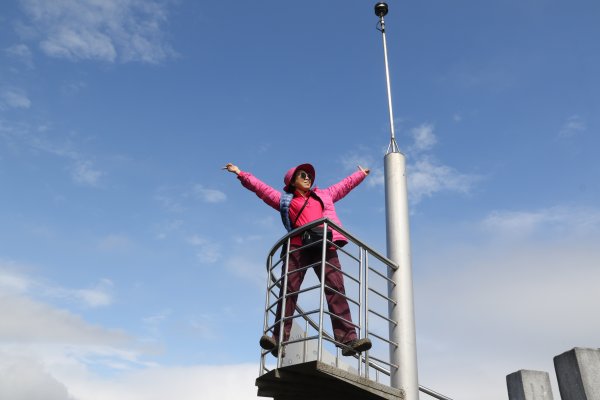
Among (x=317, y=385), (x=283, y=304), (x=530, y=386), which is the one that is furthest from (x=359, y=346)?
(x=530, y=386)

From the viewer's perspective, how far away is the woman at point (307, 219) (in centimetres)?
480

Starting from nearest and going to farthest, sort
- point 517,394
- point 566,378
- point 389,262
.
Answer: point 566,378
point 517,394
point 389,262

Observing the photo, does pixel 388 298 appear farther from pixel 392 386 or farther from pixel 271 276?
pixel 271 276

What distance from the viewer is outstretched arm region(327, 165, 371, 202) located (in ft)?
20.7

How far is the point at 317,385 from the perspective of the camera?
4609 mm

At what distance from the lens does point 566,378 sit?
3852mm

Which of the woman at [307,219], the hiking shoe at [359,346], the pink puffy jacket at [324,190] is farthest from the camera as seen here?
the pink puffy jacket at [324,190]

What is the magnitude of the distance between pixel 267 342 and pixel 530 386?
193 centimetres

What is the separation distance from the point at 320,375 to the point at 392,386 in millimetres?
901

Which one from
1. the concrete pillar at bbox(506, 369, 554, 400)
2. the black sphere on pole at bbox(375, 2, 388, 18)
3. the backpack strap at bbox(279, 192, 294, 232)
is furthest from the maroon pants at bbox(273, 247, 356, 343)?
the black sphere on pole at bbox(375, 2, 388, 18)

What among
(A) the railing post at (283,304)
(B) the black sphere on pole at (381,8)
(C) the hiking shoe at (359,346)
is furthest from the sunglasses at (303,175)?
(B) the black sphere on pole at (381,8)

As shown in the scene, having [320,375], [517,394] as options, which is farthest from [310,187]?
[517,394]

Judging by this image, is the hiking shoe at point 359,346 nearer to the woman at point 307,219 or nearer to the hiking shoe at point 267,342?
the woman at point 307,219

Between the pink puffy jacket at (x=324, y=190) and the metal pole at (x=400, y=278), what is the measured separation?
455mm
